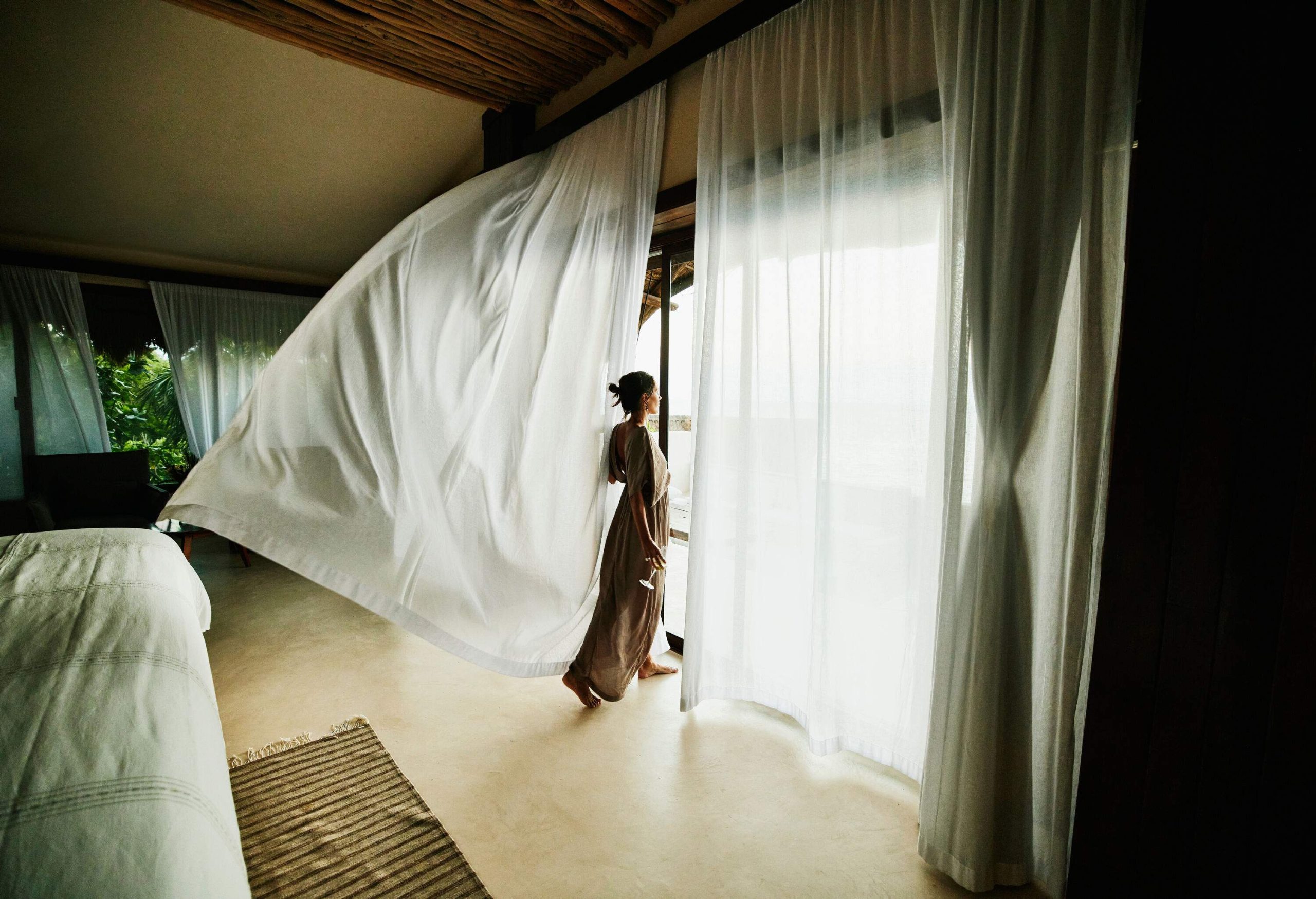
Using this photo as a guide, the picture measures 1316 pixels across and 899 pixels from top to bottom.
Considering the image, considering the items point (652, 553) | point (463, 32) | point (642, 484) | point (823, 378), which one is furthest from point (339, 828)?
point (463, 32)

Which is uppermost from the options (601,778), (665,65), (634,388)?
(665,65)

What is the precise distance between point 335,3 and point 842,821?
11.3ft

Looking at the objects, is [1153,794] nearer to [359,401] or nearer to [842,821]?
[842,821]

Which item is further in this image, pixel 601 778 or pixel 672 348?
pixel 672 348

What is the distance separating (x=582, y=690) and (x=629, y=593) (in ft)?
1.39

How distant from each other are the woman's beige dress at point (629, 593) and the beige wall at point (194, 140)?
2.73 m

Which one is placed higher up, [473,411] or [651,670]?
[473,411]

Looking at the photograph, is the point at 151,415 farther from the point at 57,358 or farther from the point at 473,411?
the point at 473,411

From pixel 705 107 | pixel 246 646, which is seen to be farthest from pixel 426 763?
pixel 705 107

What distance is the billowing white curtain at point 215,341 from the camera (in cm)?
518

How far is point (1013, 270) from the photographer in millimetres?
1392

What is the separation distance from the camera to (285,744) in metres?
2.11

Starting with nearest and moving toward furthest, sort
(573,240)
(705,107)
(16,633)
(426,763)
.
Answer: (16,633) < (426,763) < (705,107) < (573,240)

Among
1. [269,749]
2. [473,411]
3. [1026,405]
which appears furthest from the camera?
[473,411]
